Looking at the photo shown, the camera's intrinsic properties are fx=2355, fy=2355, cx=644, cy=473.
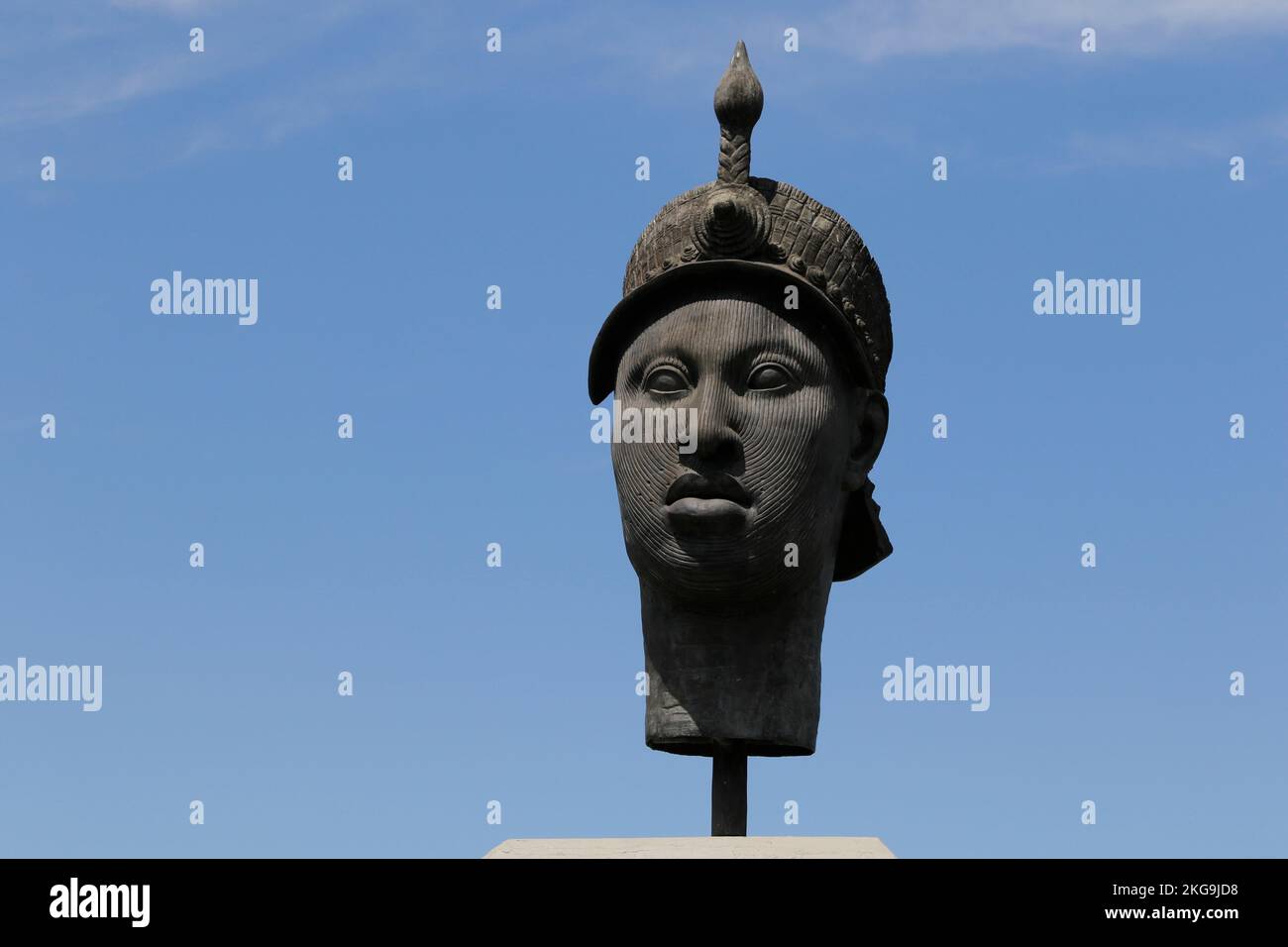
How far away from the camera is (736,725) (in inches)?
502

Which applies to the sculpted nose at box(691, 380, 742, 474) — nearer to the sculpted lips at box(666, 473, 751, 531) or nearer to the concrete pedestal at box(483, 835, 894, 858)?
the sculpted lips at box(666, 473, 751, 531)

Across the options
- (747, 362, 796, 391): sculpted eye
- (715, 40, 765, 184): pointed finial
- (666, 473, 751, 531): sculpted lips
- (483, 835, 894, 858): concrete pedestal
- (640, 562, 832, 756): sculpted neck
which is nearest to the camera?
(483, 835, 894, 858): concrete pedestal

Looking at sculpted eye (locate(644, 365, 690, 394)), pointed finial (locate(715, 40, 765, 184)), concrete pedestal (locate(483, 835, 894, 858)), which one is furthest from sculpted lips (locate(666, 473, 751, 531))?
pointed finial (locate(715, 40, 765, 184))

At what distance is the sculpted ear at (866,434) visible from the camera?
13142 millimetres

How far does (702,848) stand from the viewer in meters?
12.0

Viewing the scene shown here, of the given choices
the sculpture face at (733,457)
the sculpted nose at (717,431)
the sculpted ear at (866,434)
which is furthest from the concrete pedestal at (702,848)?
the sculpted ear at (866,434)

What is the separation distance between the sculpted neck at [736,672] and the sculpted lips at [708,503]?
560 millimetres

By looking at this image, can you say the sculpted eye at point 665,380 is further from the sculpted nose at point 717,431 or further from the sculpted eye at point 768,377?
the sculpted eye at point 768,377

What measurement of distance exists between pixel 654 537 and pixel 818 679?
1293 millimetres

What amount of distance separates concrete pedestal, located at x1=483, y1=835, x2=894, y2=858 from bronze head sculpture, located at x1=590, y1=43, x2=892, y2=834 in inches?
31.8

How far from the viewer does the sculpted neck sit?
41.8 ft

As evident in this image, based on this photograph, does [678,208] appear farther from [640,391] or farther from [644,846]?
[644,846]

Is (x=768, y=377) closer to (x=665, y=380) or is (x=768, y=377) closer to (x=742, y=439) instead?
(x=742, y=439)
